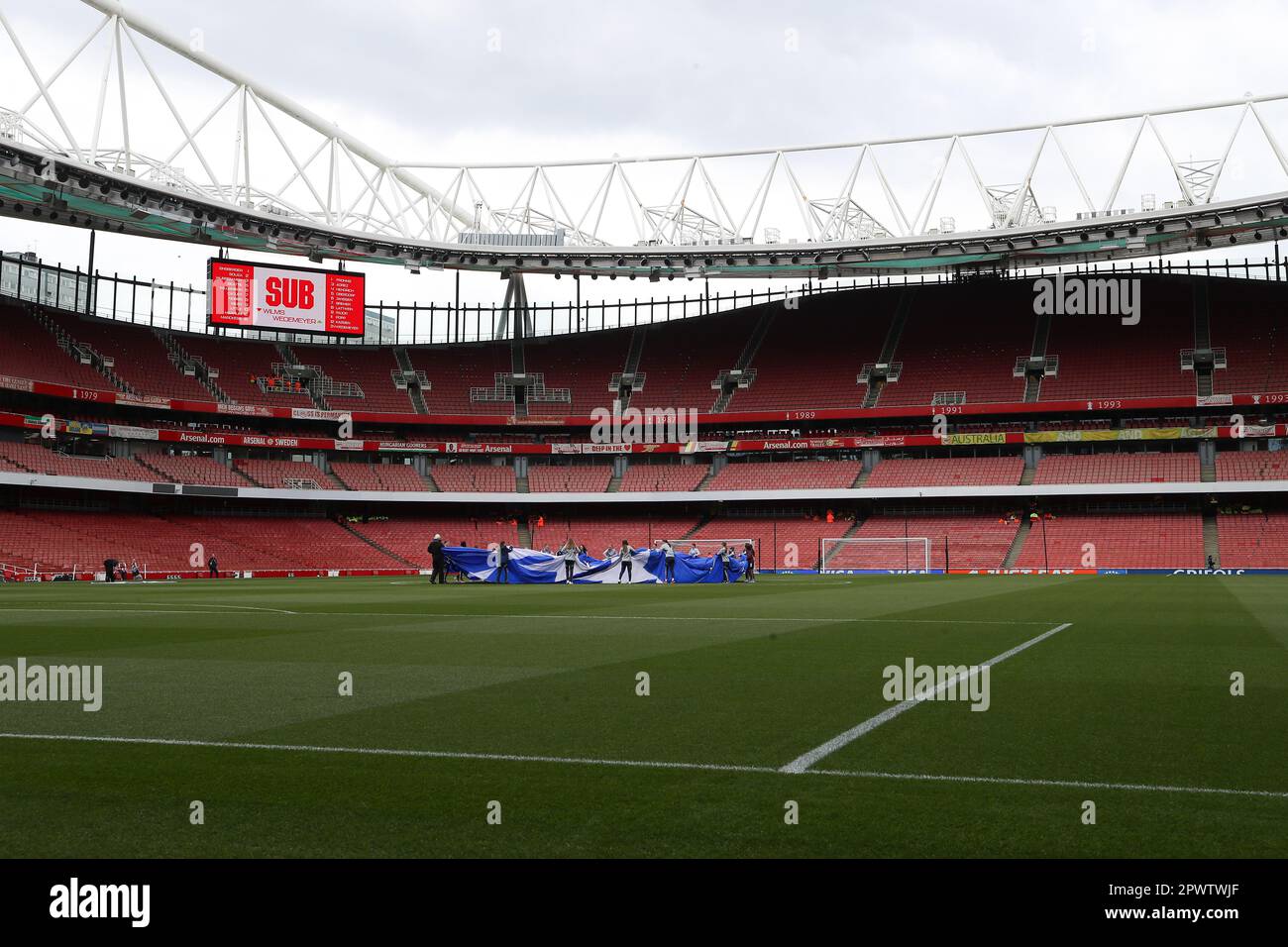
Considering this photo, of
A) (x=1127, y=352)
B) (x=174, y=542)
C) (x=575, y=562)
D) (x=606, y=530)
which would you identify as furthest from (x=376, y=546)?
(x=1127, y=352)

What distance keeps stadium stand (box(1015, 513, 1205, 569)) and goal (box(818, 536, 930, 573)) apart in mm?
5496

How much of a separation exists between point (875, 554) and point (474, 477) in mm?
28333

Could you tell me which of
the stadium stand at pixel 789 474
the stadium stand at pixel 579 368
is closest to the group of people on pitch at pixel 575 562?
the stadium stand at pixel 789 474

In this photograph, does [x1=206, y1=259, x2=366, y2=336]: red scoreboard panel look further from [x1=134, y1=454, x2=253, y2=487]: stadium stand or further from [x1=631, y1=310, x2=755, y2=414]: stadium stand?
[x1=631, y1=310, x2=755, y2=414]: stadium stand

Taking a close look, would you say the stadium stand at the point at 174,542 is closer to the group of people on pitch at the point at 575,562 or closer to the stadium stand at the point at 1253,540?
the group of people on pitch at the point at 575,562

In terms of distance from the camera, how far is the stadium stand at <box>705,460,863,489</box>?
217 ft

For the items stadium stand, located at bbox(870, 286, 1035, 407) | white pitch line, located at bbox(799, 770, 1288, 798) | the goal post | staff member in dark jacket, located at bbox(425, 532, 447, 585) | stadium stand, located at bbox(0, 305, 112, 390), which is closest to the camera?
white pitch line, located at bbox(799, 770, 1288, 798)

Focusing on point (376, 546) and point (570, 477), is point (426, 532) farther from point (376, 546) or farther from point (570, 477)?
point (570, 477)

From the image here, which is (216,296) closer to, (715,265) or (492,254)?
(492,254)

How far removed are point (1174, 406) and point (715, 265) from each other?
28.1 metres

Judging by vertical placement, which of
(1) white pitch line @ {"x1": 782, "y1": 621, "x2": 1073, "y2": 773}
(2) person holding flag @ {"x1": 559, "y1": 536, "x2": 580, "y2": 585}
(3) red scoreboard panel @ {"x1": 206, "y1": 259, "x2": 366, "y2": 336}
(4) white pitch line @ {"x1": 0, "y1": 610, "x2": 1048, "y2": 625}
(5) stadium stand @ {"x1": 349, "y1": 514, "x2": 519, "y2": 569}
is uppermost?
(3) red scoreboard panel @ {"x1": 206, "y1": 259, "x2": 366, "y2": 336}

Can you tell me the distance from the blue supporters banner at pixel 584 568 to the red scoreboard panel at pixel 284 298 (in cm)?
3076

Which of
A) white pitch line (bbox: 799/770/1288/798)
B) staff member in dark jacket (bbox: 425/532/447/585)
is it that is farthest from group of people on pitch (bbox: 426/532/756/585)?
white pitch line (bbox: 799/770/1288/798)
